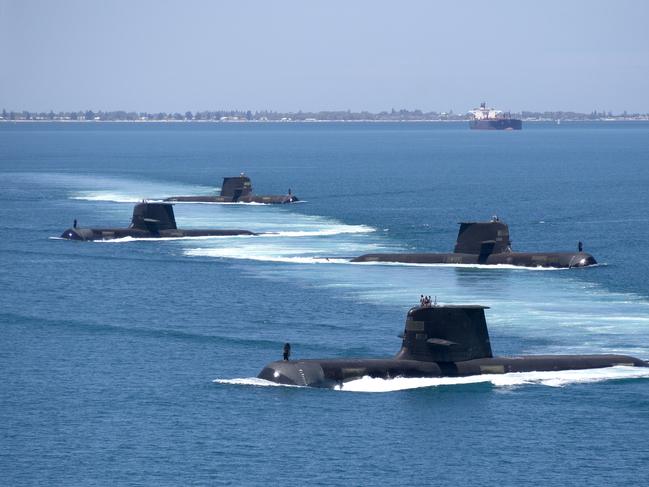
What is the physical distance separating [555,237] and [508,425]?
68.8 metres

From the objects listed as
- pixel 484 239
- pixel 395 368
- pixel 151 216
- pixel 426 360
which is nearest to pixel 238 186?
pixel 151 216

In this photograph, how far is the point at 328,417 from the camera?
5350 centimetres

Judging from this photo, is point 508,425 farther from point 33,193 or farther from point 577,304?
point 33,193

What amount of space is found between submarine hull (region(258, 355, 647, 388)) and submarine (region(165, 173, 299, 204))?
102m

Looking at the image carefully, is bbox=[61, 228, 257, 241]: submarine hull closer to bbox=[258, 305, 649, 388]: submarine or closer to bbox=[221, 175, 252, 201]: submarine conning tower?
bbox=[221, 175, 252, 201]: submarine conning tower

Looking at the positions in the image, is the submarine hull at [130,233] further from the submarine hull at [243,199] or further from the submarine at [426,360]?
the submarine at [426,360]

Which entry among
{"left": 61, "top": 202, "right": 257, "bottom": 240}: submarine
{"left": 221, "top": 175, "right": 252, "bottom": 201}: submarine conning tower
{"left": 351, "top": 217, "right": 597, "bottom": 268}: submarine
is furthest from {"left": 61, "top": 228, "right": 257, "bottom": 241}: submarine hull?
{"left": 221, "top": 175, "right": 252, "bottom": 201}: submarine conning tower

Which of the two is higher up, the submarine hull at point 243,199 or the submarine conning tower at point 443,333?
the submarine conning tower at point 443,333

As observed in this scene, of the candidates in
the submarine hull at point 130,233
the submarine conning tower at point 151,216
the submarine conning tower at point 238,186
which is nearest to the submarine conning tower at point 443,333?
the submarine hull at point 130,233

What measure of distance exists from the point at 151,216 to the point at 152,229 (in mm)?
1024

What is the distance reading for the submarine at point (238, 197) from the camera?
162625 mm

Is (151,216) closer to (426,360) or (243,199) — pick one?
(243,199)

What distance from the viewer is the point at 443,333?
59.0 meters

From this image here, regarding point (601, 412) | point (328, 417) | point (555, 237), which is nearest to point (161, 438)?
point (328, 417)
